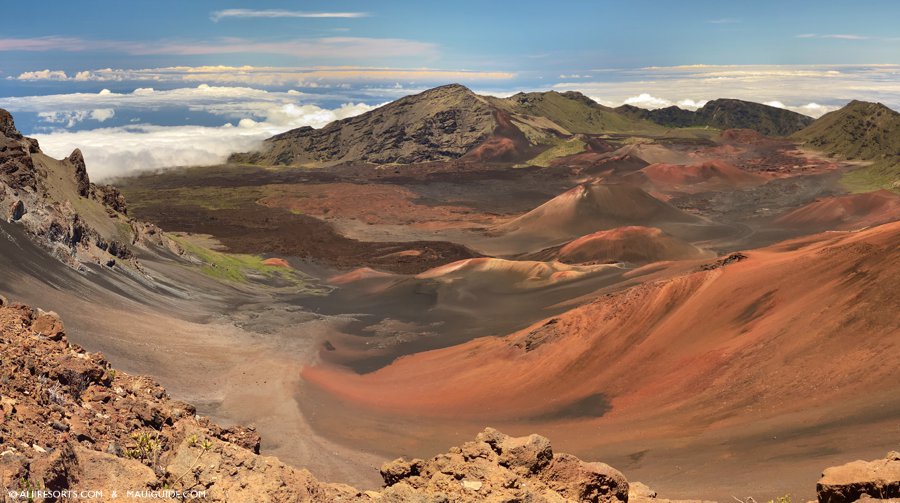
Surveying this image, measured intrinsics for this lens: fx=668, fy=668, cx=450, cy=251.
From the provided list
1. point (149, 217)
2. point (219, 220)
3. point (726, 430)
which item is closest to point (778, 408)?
point (726, 430)

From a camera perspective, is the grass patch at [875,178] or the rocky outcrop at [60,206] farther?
the grass patch at [875,178]

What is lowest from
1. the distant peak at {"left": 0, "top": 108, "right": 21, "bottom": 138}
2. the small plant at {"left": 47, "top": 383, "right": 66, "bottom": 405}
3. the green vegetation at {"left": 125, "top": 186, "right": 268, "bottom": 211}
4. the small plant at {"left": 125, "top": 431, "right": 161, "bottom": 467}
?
the green vegetation at {"left": 125, "top": 186, "right": 268, "bottom": 211}

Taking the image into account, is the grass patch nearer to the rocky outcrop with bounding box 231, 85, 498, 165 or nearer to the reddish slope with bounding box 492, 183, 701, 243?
the reddish slope with bounding box 492, 183, 701, 243

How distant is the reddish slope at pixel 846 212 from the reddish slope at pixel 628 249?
88.3 feet

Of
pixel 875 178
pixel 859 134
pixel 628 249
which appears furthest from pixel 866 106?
pixel 628 249

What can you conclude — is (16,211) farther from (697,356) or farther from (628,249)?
(628,249)

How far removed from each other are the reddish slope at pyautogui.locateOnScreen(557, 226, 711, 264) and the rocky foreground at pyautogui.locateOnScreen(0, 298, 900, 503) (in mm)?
56649

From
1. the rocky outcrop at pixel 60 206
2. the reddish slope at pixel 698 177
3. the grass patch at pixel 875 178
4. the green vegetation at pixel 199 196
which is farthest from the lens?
the reddish slope at pixel 698 177

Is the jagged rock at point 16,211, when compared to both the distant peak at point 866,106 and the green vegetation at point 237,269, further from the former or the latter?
the distant peak at point 866,106

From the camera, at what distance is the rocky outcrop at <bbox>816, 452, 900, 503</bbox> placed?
29.1 feet

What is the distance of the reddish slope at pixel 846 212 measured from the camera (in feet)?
282

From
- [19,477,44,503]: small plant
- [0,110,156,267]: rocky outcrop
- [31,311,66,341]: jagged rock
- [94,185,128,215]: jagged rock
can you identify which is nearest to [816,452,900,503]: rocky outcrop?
[19,477,44,503]: small plant

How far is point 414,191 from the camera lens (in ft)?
465

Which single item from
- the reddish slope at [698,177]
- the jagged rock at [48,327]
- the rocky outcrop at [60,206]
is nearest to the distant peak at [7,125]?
the rocky outcrop at [60,206]
